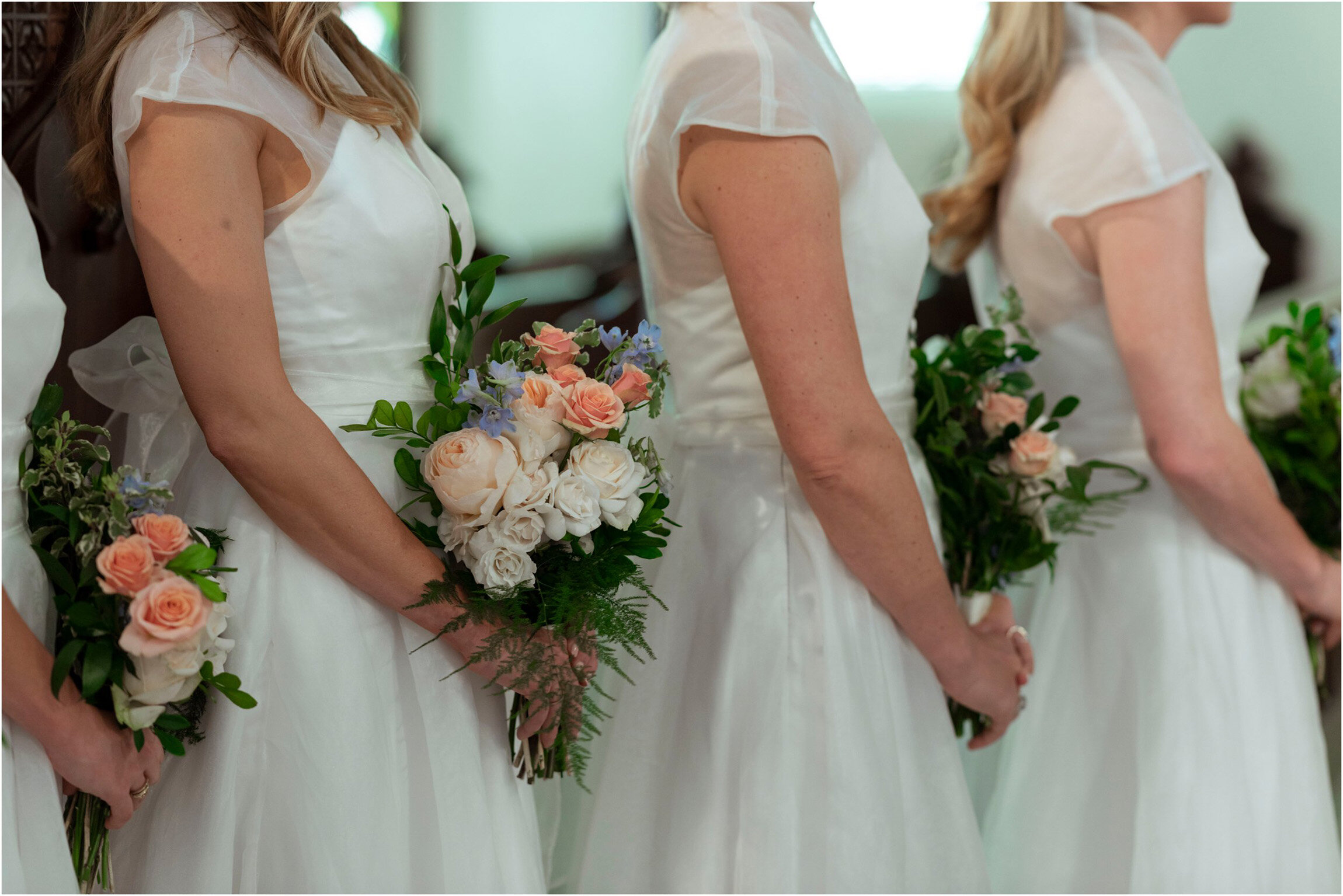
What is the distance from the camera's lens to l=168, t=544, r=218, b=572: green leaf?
103 centimetres

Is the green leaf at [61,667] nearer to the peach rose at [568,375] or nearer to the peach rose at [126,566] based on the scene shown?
the peach rose at [126,566]

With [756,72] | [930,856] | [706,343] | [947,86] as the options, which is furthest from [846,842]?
[947,86]

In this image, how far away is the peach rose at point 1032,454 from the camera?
1578 mm

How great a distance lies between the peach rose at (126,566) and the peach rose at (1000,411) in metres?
1.15

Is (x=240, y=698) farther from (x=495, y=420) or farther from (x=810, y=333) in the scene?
(x=810, y=333)

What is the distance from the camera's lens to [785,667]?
1.42 meters

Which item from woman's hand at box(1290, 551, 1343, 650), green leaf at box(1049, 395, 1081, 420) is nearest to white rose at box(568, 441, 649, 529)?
green leaf at box(1049, 395, 1081, 420)

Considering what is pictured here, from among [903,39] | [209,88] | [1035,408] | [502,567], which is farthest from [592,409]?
[903,39]

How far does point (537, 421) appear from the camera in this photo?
1.21m

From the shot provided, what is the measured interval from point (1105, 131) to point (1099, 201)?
0.44 feet

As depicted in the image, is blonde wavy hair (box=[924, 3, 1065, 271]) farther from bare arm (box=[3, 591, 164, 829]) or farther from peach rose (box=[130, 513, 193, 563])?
bare arm (box=[3, 591, 164, 829])

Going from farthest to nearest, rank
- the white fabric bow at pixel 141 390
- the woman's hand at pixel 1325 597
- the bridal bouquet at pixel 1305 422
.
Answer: the bridal bouquet at pixel 1305 422 < the woman's hand at pixel 1325 597 < the white fabric bow at pixel 141 390

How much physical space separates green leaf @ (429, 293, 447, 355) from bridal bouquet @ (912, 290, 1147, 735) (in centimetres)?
72

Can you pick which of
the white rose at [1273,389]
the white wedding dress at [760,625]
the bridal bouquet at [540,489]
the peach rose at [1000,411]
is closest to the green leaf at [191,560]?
the bridal bouquet at [540,489]
